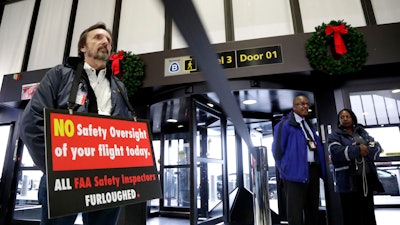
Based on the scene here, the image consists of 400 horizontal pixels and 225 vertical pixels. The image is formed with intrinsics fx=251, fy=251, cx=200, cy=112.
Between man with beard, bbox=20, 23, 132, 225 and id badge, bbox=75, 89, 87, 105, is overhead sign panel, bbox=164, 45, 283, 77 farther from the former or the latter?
id badge, bbox=75, 89, 87, 105

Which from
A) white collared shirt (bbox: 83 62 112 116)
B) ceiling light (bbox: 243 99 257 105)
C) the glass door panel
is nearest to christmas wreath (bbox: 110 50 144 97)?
the glass door panel

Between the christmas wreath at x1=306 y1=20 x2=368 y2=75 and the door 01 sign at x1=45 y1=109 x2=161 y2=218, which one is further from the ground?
the christmas wreath at x1=306 y1=20 x2=368 y2=75

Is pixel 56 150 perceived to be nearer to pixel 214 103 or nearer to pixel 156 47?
pixel 214 103

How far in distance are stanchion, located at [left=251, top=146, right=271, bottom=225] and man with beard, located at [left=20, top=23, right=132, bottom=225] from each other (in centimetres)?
57

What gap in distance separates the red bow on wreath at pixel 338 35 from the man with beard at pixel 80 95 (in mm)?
2459

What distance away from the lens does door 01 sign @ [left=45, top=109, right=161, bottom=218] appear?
0.67 meters

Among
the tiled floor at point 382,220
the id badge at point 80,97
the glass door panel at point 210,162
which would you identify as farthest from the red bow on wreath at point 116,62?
the tiled floor at point 382,220

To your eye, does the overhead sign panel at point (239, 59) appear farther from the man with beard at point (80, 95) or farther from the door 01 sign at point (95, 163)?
the door 01 sign at point (95, 163)

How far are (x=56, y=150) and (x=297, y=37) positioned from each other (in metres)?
2.95

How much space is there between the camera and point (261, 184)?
875 mm

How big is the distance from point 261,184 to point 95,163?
553 mm

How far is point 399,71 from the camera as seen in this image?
2883 millimetres

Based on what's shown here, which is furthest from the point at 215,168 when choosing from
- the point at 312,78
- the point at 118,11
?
the point at 118,11

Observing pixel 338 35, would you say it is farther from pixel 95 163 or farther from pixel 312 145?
pixel 95 163
